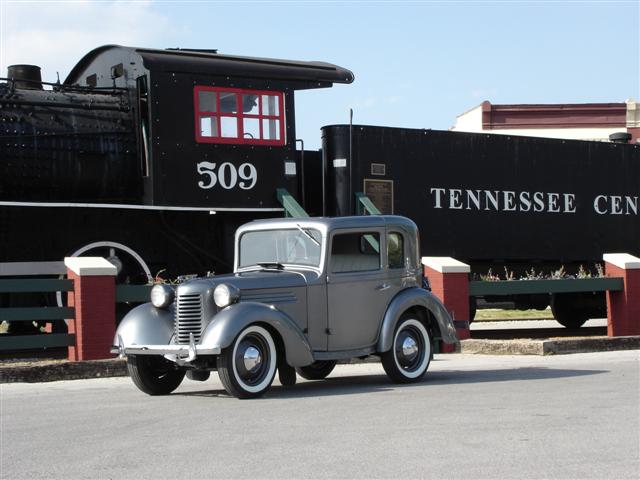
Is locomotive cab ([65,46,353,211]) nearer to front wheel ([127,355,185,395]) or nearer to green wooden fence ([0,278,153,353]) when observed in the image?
green wooden fence ([0,278,153,353])

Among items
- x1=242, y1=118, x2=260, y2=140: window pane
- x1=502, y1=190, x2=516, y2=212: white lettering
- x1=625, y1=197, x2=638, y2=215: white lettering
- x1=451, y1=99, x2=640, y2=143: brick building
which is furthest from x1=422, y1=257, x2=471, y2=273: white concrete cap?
x1=451, y1=99, x2=640, y2=143: brick building

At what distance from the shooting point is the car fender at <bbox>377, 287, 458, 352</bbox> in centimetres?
953

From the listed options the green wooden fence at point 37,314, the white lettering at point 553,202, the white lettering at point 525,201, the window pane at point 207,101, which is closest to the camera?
the green wooden fence at point 37,314

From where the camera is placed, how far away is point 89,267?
38.3 feet

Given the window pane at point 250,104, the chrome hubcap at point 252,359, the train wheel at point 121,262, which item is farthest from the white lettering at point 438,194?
the chrome hubcap at point 252,359

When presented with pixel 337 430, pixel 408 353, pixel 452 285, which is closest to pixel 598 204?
pixel 452 285

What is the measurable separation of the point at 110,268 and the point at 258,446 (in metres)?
5.97

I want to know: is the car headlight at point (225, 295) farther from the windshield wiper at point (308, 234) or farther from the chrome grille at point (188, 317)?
the windshield wiper at point (308, 234)

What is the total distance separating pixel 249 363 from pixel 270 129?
6791 millimetres

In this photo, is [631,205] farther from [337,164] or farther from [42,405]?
[42,405]

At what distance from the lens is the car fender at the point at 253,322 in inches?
330

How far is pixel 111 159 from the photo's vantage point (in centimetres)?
1411

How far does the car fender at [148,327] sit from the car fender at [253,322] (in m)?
0.62

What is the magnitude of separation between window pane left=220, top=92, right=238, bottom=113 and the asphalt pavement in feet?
17.7
